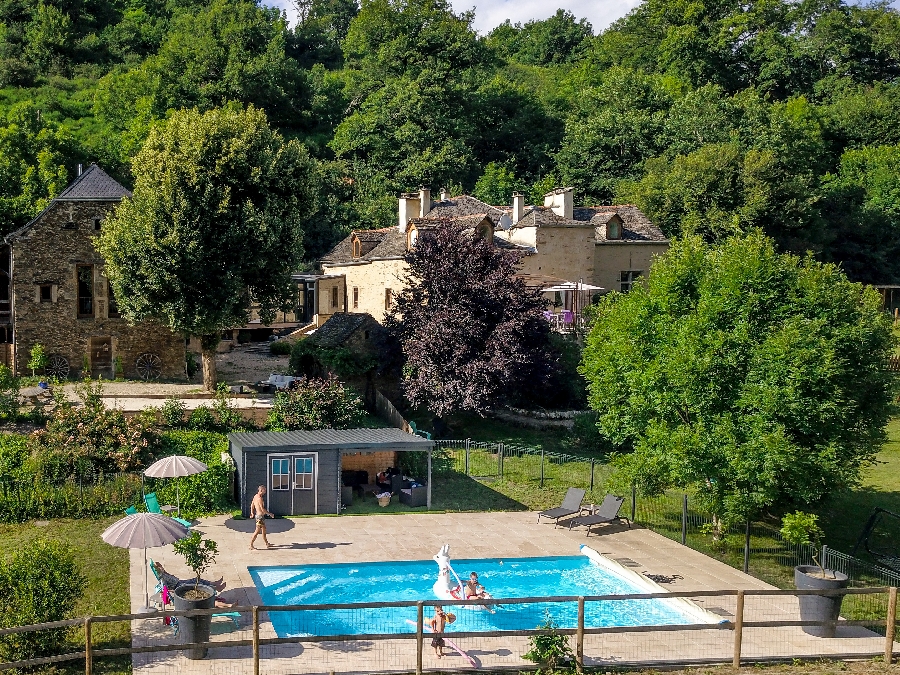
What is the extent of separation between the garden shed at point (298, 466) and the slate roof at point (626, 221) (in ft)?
91.6

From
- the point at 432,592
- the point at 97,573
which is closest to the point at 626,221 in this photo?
the point at 432,592

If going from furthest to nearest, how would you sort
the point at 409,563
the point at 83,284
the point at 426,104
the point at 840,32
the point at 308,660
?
the point at 840,32, the point at 426,104, the point at 83,284, the point at 409,563, the point at 308,660

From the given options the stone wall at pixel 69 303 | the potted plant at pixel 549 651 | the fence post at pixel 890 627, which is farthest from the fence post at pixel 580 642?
the stone wall at pixel 69 303

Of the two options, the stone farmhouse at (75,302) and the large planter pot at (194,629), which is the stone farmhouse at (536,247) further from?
the large planter pot at (194,629)

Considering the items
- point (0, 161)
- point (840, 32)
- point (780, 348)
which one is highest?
point (840, 32)

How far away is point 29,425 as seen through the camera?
94.8 feet

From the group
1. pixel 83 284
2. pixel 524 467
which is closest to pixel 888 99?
pixel 524 467

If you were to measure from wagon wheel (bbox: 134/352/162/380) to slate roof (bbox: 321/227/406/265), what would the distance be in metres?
12.3

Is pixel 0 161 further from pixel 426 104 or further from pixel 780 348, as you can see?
pixel 780 348

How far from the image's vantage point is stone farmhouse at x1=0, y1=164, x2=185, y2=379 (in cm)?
3622

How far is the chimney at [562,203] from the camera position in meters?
47.8

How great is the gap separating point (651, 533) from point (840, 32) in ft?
260

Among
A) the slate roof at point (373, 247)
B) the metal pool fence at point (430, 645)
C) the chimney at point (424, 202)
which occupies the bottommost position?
the metal pool fence at point (430, 645)

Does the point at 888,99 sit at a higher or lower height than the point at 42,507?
higher
